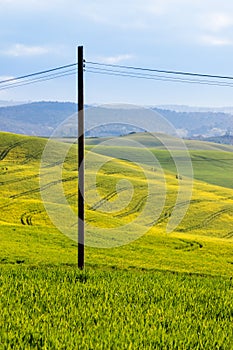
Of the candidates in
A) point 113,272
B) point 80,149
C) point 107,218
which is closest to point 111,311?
point 113,272

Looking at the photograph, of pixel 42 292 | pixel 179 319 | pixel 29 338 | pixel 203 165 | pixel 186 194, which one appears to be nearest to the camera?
pixel 29 338

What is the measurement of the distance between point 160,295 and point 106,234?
3452 cm

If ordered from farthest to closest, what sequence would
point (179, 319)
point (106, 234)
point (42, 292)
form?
point (106, 234) → point (42, 292) → point (179, 319)

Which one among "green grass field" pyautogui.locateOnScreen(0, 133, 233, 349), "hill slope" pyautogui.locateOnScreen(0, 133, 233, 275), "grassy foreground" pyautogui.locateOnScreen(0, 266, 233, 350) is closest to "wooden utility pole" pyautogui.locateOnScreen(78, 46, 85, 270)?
"green grass field" pyautogui.locateOnScreen(0, 133, 233, 349)

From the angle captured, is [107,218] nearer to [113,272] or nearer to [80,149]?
[80,149]

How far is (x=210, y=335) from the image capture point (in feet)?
40.7

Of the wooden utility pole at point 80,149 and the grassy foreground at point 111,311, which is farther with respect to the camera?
the wooden utility pole at point 80,149

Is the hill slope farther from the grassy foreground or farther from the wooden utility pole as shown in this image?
the grassy foreground

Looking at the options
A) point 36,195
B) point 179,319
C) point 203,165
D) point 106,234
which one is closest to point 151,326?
point 179,319

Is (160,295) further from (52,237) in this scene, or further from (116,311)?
(52,237)

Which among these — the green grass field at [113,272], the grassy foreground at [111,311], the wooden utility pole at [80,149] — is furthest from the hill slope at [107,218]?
the grassy foreground at [111,311]

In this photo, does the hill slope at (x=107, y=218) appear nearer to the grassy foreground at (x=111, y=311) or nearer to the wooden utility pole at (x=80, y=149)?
the wooden utility pole at (x=80, y=149)

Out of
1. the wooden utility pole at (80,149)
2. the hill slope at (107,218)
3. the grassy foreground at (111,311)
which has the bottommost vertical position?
the hill slope at (107,218)

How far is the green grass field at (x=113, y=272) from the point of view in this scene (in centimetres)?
1220
